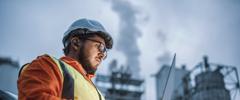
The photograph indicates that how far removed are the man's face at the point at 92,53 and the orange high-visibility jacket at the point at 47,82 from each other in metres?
0.13

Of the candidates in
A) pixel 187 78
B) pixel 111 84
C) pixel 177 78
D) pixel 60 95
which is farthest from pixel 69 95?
pixel 111 84

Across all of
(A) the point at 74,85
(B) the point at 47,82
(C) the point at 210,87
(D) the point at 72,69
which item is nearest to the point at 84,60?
(D) the point at 72,69

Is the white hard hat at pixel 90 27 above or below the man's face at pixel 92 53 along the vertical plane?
above

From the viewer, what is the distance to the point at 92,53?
74.4 inches

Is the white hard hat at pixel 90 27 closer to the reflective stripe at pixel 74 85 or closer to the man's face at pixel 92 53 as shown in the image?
the man's face at pixel 92 53

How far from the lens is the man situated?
58.4 inches

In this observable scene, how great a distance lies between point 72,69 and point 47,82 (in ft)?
0.78

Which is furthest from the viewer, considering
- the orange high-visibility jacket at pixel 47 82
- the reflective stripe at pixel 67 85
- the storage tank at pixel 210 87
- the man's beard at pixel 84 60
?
the storage tank at pixel 210 87

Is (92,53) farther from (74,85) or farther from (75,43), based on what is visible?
(74,85)

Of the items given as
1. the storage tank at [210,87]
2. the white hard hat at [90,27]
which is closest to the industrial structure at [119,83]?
the storage tank at [210,87]

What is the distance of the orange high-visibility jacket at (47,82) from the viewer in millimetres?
1452

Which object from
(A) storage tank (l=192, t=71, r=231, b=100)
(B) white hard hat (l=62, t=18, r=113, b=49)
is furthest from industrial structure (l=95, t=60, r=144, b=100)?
(B) white hard hat (l=62, t=18, r=113, b=49)

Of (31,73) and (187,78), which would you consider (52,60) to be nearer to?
(31,73)

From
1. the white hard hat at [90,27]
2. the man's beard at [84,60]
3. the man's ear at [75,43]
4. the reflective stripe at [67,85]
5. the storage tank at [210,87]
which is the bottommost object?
the reflective stripe at [67,85]
